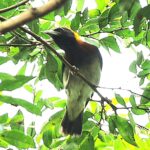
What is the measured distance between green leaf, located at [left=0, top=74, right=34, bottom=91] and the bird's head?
0.92m

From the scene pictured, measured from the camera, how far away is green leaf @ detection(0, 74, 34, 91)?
65.5 inches

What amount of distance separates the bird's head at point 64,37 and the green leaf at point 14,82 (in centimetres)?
92

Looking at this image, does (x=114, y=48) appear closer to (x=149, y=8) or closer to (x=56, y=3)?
(x=149, y=8)

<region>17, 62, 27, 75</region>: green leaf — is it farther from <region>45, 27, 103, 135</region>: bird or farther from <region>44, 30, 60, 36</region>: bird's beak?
<region>45, 27, 103, 135</region>: bird

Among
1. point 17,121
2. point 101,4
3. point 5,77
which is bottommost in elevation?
point 17,121

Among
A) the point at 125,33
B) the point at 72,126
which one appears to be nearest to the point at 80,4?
the point at 125,33

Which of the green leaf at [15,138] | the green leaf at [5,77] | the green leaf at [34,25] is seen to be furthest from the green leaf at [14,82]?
the green leaf at [34,25]

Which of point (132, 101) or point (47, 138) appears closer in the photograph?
point (132, 101)

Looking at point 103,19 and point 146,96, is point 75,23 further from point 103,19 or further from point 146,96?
point 146,96

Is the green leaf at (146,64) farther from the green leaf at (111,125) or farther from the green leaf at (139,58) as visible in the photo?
the green leaf at (111,125)

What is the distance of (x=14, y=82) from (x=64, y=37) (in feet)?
4.74

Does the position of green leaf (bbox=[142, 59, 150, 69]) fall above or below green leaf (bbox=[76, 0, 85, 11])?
below

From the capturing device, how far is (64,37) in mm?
3062

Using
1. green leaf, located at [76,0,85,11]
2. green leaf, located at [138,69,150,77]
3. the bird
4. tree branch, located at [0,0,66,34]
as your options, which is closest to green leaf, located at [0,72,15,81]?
green leaf, located at [138,69,150,77]
